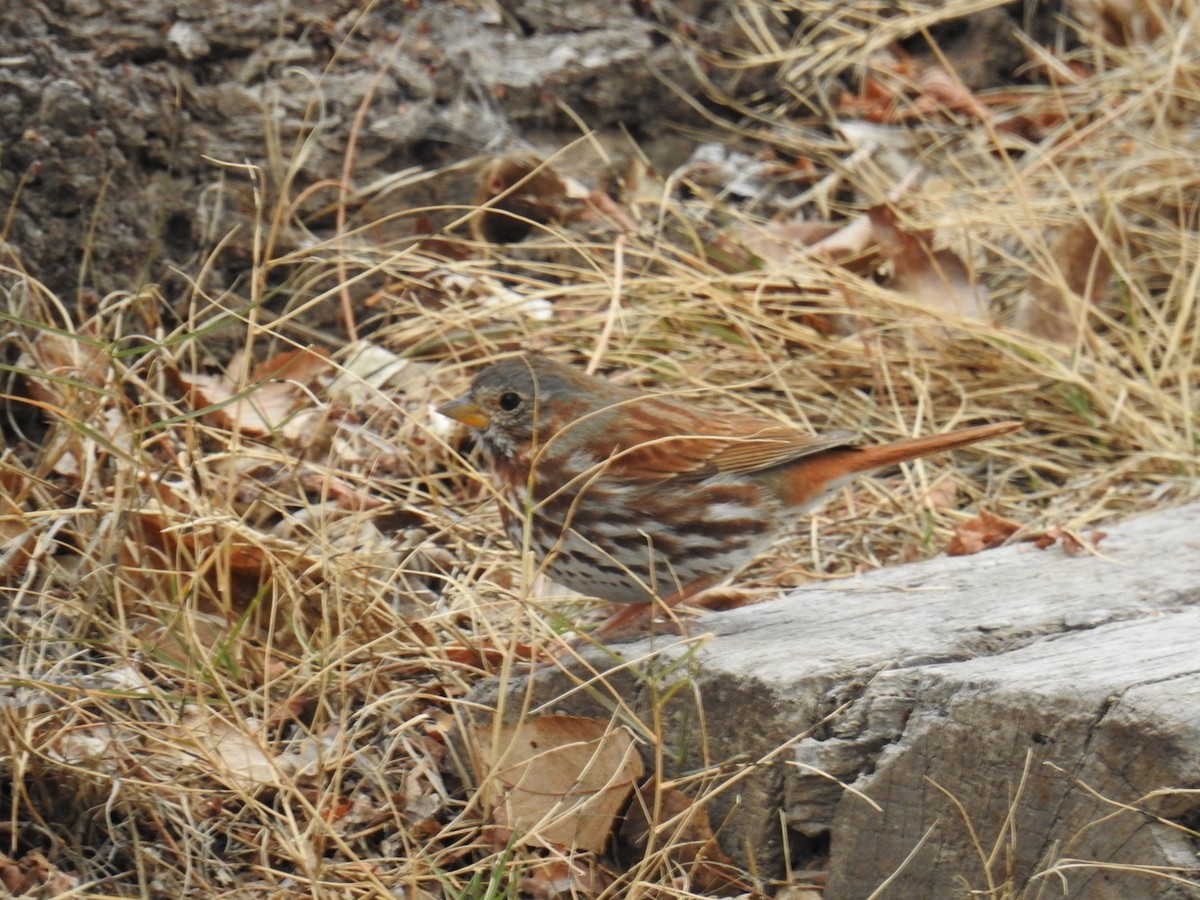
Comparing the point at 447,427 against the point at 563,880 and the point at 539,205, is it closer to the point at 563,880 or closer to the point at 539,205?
the point at 539,205

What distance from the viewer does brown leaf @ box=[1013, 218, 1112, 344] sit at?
5.40m

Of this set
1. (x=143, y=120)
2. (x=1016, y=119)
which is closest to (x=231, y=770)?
(x=143, y=120)

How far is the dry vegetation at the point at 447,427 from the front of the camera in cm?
321

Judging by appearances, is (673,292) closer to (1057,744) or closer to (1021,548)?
(1021,548)

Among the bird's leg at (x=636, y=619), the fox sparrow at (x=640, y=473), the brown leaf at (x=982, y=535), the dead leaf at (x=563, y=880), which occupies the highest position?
the fox sparrow at (x=640, y=473)

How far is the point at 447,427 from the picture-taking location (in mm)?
4836

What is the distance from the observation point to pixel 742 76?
6.69 meters

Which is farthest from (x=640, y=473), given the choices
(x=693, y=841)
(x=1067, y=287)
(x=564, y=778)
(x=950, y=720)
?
(x=1067, y=287)

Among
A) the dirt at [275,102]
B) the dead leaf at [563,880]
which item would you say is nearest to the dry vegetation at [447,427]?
the dead leaf at [563,880]

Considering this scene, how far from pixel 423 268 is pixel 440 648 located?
164cm

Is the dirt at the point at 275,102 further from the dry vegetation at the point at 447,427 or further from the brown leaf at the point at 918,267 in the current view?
the brown leaf at the point at 918,267

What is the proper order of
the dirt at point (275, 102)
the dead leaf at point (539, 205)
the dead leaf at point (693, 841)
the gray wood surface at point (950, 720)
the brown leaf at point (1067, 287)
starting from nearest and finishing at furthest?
the gray wood surface at point (950, 720), the dead leaf at point (693, 841), the dirt at point (275, 102), the brown leaf at point (1067, 287), the dead leaf at point (539, 205)

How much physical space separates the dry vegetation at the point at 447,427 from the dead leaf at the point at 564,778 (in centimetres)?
8

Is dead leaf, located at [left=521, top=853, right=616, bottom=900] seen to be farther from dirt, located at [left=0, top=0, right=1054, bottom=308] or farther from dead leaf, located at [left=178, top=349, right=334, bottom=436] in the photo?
dirt, located at [left=0, top=0, right=1054, bottom=308]
